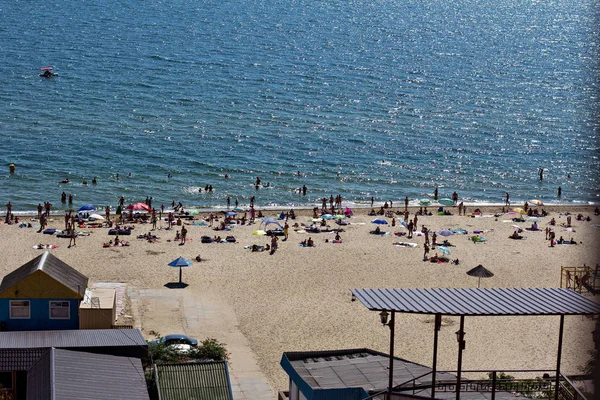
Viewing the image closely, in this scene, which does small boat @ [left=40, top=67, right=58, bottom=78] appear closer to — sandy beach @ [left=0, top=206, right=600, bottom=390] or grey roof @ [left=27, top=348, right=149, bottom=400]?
sandy beach @ [left=0, top=206, right=600, bottom=390]

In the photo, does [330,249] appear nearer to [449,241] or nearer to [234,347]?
[449,241]

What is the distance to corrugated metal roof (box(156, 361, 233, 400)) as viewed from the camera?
25.9 metres

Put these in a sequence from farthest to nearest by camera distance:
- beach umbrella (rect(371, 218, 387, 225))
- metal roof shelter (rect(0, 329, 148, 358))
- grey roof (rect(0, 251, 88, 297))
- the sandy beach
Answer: beach umbrella (rect(371, 218, 387, 225)), the sandy beach, grey roof (rect(0, 251, 88, 297)), metal roof shelter (rect(0, 329, 148, 358))

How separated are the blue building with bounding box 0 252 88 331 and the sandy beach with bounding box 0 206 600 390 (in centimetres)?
443

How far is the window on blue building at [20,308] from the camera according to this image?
30188mm

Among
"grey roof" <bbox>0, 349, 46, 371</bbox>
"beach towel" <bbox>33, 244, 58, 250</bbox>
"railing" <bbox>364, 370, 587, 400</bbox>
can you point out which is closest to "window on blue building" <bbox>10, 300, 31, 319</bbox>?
"grey roof" <bbox>0, 349, 46, 371</bbox>

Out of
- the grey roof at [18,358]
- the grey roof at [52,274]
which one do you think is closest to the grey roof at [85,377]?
the grey roof at [18,358]

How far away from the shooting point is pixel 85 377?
81.5ft

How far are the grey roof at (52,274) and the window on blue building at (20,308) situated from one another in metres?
0.58

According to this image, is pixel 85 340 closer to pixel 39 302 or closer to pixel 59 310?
pixel 59 310

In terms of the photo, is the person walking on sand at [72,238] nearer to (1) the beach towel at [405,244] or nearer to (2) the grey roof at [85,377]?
(1) the beach towel at [405,244]

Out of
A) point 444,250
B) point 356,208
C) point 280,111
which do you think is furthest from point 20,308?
point 280,111

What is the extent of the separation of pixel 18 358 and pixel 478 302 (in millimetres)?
14108

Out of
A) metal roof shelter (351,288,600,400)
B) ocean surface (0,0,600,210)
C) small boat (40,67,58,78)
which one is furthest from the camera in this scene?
small boat (40,67,58,78)
